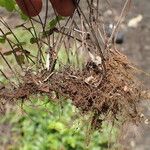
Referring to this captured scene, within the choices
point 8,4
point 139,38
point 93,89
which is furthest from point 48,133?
point 93,89

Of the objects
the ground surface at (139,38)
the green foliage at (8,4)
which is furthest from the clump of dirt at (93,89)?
the ground surface at (139,38)

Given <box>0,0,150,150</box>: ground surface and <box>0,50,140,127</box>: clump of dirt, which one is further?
<box>0,0,150,150</box>: ground surface

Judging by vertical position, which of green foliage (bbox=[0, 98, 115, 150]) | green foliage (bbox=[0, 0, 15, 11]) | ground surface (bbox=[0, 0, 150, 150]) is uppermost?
ground surface (bbox=[0, 0, 150, 150])

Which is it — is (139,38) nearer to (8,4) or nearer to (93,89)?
(8,4)

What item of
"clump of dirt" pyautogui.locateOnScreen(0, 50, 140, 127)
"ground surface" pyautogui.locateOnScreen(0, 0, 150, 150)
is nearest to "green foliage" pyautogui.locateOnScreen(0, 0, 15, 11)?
"clump of dirt" pyautogui.locateOnScreen(0, 50, 140, 127)

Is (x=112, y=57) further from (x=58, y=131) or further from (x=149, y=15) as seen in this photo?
(x=149, y=15)

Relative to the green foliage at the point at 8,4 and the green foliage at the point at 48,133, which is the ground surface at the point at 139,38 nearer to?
the green foliage at the point at 48,133

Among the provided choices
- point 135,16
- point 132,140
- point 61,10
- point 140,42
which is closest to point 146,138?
point 132,140

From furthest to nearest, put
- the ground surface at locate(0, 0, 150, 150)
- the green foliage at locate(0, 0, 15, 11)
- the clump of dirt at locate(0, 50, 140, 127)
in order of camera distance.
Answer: the ground surface at locate(0, 0, 150, 150) < the green foliage at locate(0, 0, 15, 11) < the clump of dirt at locate(0, 50, 140, 127)

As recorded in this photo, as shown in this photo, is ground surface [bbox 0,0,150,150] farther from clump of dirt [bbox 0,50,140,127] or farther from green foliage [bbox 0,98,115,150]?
clump of dirt [bbox 0,50,140,127]
